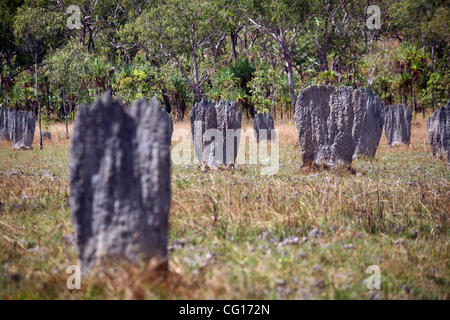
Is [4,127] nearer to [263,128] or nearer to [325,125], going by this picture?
[263,128]

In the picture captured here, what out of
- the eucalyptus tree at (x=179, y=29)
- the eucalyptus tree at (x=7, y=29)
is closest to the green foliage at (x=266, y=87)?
the eucalyptus tree at (x=179, y=29)

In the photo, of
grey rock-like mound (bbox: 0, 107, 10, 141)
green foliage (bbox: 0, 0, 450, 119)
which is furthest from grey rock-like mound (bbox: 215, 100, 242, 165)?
grey rock-like mound (bbox: 0, 107, 10, 141)

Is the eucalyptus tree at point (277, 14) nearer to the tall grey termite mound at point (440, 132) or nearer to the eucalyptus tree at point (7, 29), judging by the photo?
the tall grey termite mound at point (440, 132)

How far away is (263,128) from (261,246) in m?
20.7

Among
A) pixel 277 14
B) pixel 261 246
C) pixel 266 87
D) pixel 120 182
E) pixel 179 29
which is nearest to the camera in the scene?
pixel 120 182

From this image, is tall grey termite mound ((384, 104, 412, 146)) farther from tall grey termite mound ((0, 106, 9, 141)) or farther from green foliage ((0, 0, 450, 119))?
tall grey termite mound ((0, 106, 9, 141))

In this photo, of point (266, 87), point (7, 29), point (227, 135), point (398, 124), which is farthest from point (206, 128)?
point (7, 29)

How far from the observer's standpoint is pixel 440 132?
14.1 metres

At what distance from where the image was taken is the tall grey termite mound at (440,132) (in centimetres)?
1367

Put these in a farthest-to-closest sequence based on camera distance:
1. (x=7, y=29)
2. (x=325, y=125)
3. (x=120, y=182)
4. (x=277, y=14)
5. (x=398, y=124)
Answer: (x=7, y=29) → (x=277, y=14) → (x=398, y=124) → (x=325, y=125) → (x=120, y=182)

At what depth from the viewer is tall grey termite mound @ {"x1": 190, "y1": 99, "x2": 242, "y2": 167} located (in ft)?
42.4

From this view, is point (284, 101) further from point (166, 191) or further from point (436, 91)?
point (166, 191)

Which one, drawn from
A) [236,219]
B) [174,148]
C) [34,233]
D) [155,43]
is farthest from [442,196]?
[155,43]
